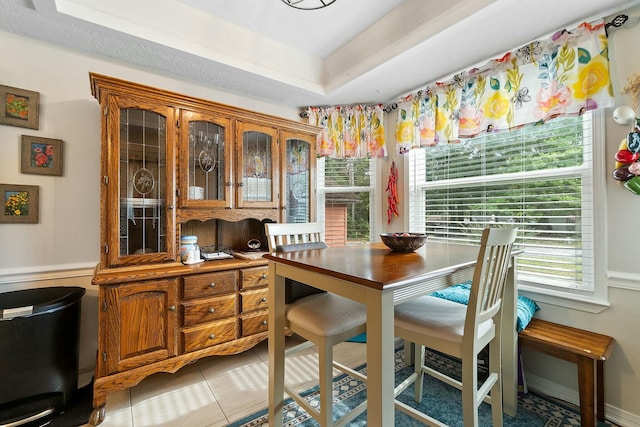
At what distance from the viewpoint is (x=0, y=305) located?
156 cm

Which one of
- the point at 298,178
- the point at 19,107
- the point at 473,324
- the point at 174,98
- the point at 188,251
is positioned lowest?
the point at 473,324

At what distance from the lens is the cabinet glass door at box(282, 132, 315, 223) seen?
8.33 ft

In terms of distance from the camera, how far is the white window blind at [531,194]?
178 centimetres

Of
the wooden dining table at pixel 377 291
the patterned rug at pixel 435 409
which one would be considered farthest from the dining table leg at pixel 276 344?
the patterned rug at pixel 435 409

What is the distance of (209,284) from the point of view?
6.37ft

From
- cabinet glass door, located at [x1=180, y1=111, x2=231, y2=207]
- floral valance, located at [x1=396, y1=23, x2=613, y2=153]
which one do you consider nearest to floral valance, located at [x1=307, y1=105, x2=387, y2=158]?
floral valance, located at [x1=396, y1=23, x2=613, y2=153]

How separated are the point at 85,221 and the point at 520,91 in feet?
10.7

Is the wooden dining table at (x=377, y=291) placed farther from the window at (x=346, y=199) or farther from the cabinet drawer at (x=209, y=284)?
the window at (x=346, y=199)

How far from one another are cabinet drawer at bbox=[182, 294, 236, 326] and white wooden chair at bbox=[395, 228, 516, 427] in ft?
4.10

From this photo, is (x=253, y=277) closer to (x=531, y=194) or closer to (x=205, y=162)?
(x=205, y=162)

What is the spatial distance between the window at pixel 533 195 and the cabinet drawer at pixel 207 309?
1.97 meters

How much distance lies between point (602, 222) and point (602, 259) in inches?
8.8

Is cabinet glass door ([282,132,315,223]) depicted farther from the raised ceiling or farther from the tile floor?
the tile floor

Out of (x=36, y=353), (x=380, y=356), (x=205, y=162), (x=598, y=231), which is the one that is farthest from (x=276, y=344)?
(x=598, y=231)
